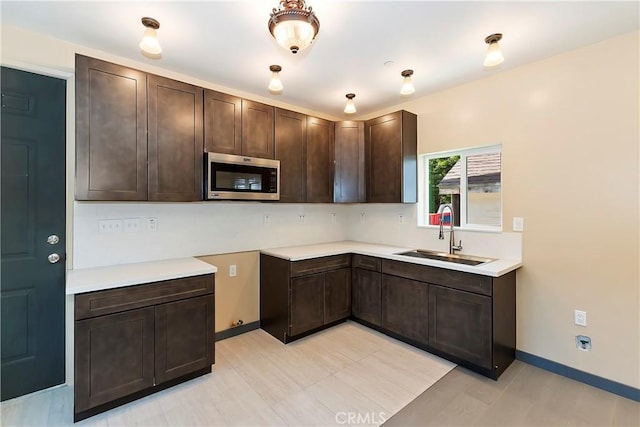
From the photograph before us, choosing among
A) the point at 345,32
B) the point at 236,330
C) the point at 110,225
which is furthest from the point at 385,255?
the point at 110,225

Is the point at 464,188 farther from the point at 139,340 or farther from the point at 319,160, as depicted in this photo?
the point at 139,340

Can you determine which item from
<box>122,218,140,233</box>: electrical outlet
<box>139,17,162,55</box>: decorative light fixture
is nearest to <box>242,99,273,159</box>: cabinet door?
<box>139,17,162,55</box>: decorative light fixture

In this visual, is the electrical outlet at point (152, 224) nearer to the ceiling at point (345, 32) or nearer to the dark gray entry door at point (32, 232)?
the dark gray entry door at point (32, 232)

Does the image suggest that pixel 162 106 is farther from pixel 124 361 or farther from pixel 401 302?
pixel 401 302

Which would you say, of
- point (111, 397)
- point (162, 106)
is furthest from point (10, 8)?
point (111, 397)

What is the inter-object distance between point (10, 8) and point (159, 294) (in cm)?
203

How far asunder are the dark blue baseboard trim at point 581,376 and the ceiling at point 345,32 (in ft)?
8.22

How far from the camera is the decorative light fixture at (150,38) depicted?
187 cm

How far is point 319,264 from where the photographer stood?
3.15 m

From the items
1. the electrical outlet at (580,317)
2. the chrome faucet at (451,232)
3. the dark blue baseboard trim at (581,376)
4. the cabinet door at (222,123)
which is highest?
the cabinet door at (222,123)

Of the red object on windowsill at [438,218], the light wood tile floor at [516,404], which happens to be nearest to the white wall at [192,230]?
the red object on windowsill at [438,218]

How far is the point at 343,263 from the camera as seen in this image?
338 cm

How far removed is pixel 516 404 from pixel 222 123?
314 cm

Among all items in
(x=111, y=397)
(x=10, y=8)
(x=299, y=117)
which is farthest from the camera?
(x=299, y=117)
